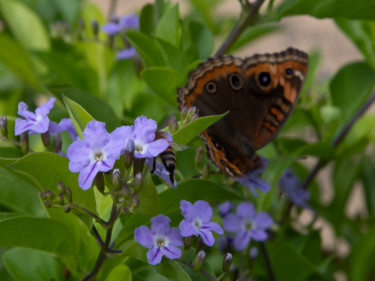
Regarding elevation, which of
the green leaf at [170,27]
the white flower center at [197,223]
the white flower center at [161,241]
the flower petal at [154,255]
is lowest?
the flower petal at [154,255]

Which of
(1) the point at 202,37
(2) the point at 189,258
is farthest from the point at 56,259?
(1) the point at 202,37

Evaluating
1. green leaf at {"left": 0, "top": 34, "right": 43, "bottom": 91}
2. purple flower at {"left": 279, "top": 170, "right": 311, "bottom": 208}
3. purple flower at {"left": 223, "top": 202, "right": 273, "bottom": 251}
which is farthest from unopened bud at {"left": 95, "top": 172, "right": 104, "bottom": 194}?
green leaf at {"left": 0, "top": 34, "right": 43, "bottom": 91}

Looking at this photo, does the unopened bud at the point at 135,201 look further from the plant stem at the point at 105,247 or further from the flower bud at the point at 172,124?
the flower bud at the point at 172,124

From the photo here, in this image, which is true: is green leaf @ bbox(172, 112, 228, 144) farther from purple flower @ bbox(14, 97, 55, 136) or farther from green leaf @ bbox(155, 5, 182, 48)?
green leaf @ bbox(155, 5, 182, 48)

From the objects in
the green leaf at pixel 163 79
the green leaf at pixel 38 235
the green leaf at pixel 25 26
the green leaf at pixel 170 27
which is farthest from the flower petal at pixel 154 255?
the green leaf at pixel 25 26

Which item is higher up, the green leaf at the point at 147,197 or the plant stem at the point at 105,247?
the green leaf at the point at 147,197

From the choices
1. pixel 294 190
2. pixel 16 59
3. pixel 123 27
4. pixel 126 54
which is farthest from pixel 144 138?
pixel 16 59

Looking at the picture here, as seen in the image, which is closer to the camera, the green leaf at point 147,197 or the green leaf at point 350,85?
the green leaf at point 147,197

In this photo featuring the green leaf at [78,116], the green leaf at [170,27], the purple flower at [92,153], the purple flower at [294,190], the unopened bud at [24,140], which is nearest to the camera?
the purple flower at [92,153]
